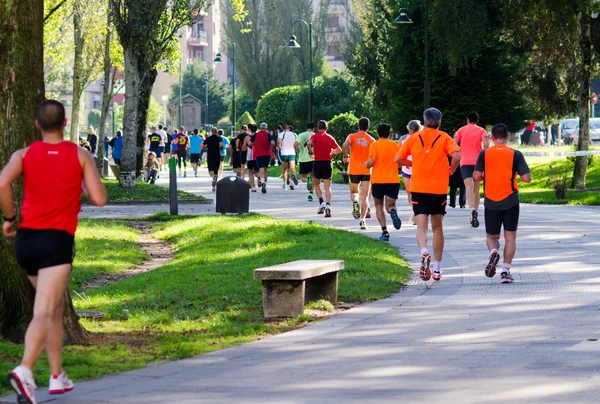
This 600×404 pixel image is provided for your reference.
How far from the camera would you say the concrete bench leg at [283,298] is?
10.2m

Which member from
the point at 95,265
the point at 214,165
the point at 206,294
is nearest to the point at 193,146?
the point at 214,165

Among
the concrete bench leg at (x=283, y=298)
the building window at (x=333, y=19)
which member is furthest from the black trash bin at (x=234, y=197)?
the building window at (x=333, y=19)

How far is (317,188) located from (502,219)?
11151 mm

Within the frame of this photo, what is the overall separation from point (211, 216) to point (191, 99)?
70181 millimetres

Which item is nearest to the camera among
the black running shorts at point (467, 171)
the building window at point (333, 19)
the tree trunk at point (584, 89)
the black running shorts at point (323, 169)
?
the black running shorts at point (467, 171)

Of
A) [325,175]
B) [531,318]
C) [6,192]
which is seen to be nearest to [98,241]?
[325,175]

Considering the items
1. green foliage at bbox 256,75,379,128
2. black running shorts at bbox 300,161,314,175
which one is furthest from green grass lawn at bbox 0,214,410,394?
green foliage at bbox 256,75,379,128

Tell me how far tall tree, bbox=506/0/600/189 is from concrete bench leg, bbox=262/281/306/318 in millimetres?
21243

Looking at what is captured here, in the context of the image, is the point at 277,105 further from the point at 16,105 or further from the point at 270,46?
A: the point at 16,105

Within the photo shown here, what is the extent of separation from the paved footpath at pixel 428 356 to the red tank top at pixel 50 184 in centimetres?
101

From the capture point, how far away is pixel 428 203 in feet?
42.5

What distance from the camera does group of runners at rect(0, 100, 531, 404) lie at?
22.2 ft

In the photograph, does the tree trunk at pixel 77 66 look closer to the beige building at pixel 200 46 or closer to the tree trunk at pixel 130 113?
the tree trunk at pixel 130 113

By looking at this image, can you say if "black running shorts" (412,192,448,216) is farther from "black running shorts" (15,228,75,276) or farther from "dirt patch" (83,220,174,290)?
"black running shorts" (15,228,75,276)
